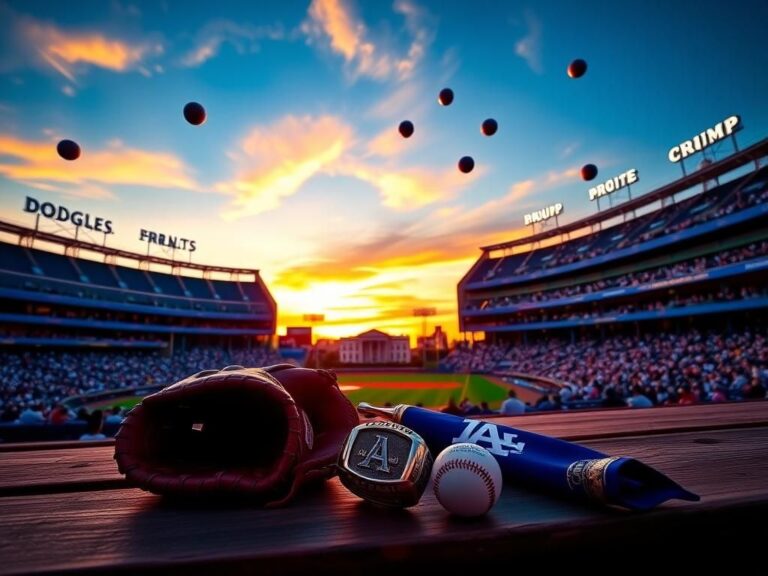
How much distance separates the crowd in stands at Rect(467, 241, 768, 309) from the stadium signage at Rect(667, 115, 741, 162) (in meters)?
9.90

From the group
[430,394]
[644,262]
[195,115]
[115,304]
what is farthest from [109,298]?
[644,262]

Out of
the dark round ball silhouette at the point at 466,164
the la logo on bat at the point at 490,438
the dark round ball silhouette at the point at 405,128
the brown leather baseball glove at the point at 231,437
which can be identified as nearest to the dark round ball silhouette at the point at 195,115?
the dark round ball silhouette at the point at 405,128

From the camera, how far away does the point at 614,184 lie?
45.7 meters

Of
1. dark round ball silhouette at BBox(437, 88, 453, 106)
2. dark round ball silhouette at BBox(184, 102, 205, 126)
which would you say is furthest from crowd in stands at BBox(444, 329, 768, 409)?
dark round ball silhouette at BBox(184, 102, 205, 126)

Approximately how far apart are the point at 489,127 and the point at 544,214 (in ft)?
164

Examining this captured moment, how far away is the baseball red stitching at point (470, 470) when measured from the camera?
1301 mm

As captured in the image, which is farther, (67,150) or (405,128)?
(405,128)

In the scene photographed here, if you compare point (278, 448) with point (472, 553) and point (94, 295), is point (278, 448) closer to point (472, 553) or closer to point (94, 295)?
point (472, 553)

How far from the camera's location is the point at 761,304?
27.0 meters

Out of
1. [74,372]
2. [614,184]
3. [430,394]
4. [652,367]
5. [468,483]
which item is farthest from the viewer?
[614,184]

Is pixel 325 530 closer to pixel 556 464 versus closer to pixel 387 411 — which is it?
pixel 556 464

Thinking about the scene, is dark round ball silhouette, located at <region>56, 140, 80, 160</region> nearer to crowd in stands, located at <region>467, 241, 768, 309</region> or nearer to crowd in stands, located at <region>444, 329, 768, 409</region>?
crowd in stands, located at <region>444, 329, 768, 409</region>

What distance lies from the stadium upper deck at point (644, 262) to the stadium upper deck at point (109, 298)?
117ft

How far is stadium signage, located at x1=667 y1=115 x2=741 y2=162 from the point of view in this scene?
109 feet
